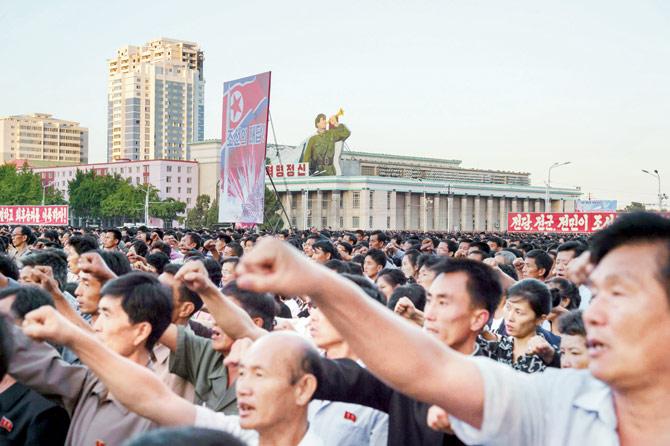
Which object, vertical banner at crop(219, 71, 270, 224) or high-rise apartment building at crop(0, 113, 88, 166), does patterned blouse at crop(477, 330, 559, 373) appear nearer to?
vertical banner at crop(219, 71, 270, 224)

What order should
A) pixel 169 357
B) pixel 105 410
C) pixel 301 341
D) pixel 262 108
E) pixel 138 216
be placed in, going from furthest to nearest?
pixel 138 216
pixel 262 108
pixel 169 357
pixel 105 410
pixel 301 341

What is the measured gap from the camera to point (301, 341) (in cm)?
288

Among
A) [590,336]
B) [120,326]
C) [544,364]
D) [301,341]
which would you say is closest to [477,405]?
[590,336]

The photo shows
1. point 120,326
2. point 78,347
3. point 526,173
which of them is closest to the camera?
point 78,347

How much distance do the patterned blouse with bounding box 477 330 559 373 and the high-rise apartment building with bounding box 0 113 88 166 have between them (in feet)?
506

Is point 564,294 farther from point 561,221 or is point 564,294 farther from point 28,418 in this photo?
point 561,221

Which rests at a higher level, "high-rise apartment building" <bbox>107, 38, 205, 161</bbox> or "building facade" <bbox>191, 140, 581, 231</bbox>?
"high-rise apartment building" <bbox>107, 38, 205, 161</bbox>

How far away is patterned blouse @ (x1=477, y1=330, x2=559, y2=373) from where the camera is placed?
427 centimetres

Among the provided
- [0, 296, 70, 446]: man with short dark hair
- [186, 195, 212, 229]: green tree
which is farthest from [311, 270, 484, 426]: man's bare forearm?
[186, 195, 212, 229]: green tree

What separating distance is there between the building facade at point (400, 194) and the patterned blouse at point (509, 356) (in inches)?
2486

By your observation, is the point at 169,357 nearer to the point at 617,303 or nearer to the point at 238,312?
the point at 238,312

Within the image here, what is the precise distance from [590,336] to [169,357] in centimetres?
252

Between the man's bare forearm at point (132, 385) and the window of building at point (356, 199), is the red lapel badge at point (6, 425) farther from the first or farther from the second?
the window of building at point (356, 199)

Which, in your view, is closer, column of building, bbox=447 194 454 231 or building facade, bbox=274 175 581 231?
building facade, bbox=274 175 581 231
